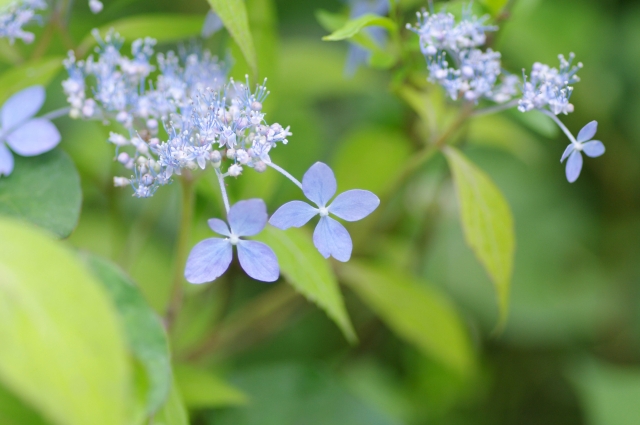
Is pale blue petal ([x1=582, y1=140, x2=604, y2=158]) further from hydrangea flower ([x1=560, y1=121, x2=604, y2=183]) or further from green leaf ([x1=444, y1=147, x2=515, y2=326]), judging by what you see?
green leaf ([x1=444, y1=147, x2=515, y2=326])

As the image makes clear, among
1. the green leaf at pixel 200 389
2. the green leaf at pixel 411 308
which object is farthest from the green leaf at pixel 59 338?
the green leaf at pixel 411 308

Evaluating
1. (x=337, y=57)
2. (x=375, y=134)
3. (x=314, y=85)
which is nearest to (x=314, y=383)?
(x=375, y=134)

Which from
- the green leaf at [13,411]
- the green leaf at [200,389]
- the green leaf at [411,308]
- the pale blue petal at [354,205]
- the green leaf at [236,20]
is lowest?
the green leaf at [411,308]

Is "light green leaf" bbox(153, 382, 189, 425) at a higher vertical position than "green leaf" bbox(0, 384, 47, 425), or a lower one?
lower

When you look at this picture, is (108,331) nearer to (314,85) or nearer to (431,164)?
(314,85)

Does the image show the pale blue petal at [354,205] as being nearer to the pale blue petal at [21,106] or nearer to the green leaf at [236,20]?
the green leaf at [236,20]

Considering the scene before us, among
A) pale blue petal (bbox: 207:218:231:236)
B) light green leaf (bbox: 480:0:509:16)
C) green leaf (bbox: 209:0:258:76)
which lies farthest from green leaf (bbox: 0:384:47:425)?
light green leaf (bbox: 480:0:509:16)
